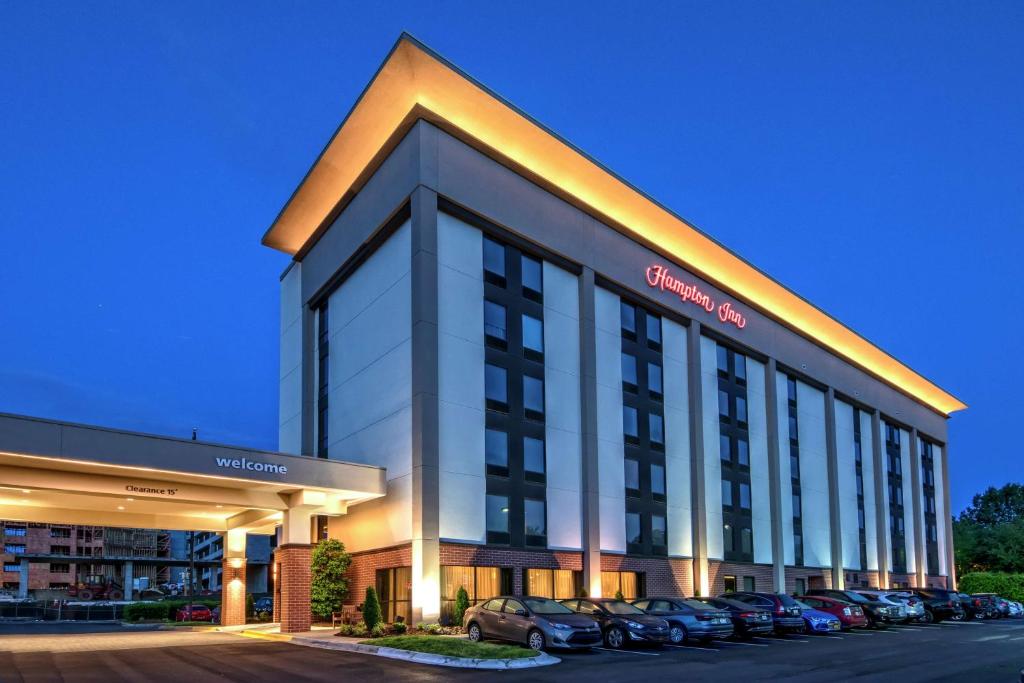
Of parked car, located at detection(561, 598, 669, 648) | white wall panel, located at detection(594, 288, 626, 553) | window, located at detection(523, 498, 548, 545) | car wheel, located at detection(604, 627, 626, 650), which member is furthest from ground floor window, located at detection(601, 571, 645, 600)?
car wheel, located at detection(604, 627, 626, 650)

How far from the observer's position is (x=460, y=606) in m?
31.7

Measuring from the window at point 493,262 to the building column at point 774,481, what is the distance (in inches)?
959

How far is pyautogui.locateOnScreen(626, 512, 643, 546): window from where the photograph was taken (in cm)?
4188

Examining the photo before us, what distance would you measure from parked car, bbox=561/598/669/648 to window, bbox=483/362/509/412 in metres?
10.6

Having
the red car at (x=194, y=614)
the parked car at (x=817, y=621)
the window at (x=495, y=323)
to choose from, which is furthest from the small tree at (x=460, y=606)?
the red car at (x=194, y=614)

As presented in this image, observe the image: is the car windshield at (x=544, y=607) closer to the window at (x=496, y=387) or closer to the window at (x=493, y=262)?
the window at (x=496, y=387)

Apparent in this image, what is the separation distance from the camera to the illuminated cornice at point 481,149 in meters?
34.6

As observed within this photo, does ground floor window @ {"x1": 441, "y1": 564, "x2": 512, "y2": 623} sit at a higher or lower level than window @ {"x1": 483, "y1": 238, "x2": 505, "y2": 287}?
lower

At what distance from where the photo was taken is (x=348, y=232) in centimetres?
4122

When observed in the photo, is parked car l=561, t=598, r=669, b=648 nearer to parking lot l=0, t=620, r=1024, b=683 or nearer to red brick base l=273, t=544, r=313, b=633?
parking lot l=0, t=620, r=1024, b=683

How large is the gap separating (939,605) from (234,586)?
32104 millimetres

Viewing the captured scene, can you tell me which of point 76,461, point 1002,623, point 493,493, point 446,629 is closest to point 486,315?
point 493,493

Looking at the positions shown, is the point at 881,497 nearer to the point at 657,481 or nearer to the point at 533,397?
the point at 657,481

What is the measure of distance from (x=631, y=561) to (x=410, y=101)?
22.8m
